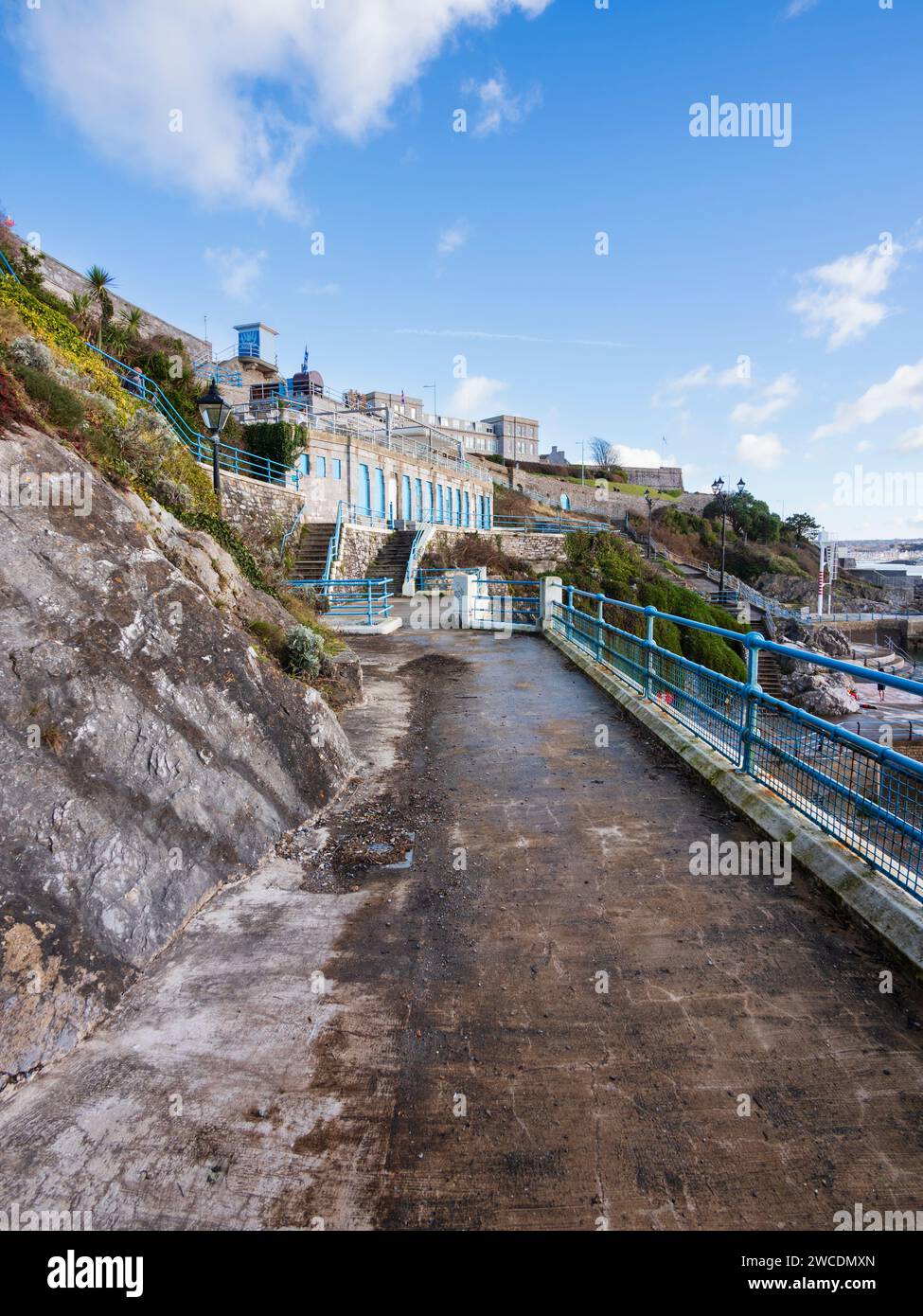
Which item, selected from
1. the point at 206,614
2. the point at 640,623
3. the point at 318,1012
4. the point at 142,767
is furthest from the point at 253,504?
the point at 318,1012

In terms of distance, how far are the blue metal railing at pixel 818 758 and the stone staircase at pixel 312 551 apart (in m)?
17.4

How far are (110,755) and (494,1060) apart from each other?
288 cm

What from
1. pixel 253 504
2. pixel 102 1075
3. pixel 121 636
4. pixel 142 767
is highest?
pixel 253 504

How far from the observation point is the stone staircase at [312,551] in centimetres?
2380

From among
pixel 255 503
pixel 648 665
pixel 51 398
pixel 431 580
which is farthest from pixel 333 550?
pixel 51 398

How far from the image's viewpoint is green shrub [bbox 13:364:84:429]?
249 inches

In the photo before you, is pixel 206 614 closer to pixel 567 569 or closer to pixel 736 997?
pixel 736 997

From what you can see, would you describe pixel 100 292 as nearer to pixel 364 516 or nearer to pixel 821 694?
pixel 364 516

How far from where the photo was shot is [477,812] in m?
5.93

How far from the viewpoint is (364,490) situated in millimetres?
30844

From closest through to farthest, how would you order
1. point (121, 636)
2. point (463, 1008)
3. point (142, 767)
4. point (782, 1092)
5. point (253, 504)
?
point (782, 1092) → point (463, 1008) → point (142, 767) → point (121, 636) → point (253, 504)

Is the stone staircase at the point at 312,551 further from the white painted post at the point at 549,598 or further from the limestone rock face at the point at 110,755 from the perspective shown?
the limestone rock face at the point at 110,755

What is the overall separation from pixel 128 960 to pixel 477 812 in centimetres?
300

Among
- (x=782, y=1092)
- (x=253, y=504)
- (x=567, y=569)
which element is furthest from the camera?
(x=567, y=569)
